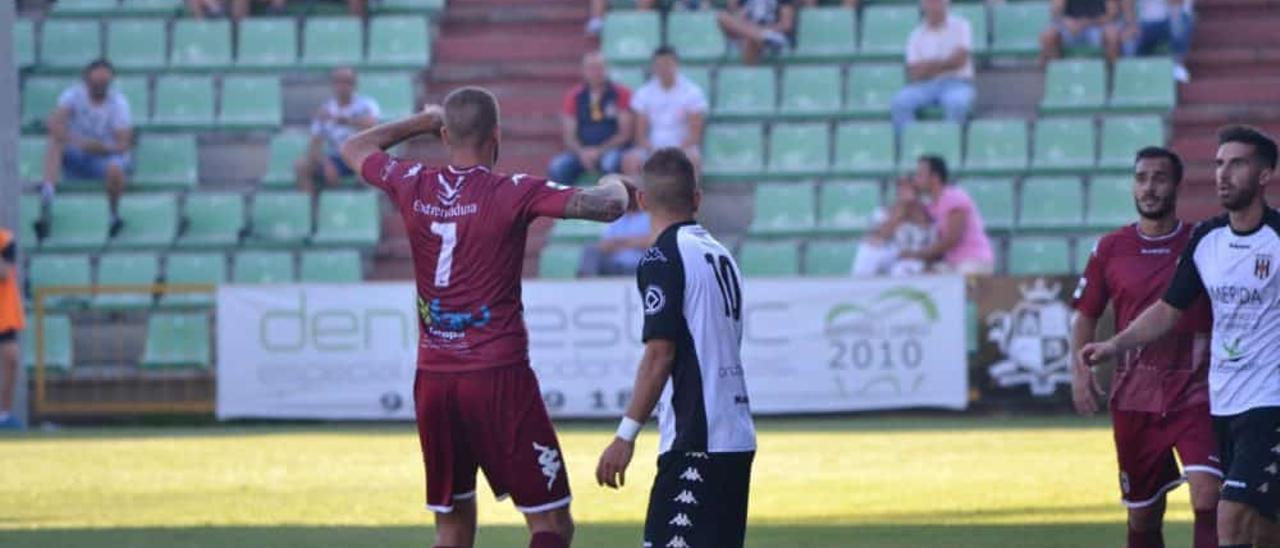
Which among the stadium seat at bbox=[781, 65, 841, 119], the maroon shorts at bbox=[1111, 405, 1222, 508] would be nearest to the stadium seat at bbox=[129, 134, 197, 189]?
the stadium seat at bbox=[781, 65, 841, 119]

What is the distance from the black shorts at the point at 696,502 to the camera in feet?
26.0

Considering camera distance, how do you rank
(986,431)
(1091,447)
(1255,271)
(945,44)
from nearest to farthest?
(1255,271)
(1091,447)
(986,431)
(945,44)

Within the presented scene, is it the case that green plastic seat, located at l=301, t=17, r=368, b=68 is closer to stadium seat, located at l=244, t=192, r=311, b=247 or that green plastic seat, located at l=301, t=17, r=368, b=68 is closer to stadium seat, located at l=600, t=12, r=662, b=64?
stadium seat, located at l=600, t=12, r=662, b=64

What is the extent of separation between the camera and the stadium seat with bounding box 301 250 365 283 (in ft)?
75.9

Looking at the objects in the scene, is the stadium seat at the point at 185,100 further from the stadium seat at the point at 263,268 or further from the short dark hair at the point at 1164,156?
the short dark hair at the point at 1164,156

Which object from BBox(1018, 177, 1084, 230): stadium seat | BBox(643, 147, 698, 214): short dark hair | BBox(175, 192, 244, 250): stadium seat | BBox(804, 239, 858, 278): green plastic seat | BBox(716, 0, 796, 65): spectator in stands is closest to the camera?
BBox(643, 147, 698, 214): short dark hair

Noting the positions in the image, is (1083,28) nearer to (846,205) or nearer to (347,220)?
(846,205)

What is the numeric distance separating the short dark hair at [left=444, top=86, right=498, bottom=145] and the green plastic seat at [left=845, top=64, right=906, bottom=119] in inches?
622

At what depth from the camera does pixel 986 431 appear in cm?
1855

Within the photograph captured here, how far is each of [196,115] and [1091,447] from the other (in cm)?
1239

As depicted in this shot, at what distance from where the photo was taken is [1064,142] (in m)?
23.5

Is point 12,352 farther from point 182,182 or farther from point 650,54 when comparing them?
point 650,54

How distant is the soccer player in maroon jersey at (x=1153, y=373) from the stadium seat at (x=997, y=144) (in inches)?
523

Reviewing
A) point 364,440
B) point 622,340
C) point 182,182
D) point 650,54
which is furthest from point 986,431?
point 182,182
